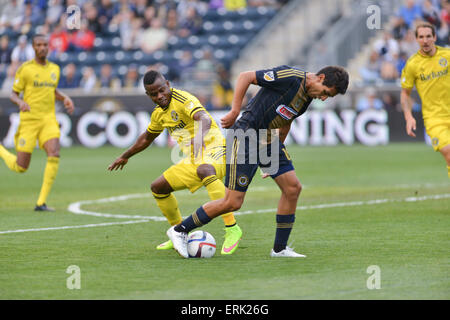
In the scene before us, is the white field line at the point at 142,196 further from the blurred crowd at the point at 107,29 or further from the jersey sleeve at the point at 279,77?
the blurred crowd at the point at 107,29

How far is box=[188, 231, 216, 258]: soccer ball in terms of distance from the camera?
789cm

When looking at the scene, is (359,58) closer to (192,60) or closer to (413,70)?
(192,60)

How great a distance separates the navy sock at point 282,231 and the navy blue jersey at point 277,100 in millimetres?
884

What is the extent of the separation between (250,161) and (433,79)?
12.8ft

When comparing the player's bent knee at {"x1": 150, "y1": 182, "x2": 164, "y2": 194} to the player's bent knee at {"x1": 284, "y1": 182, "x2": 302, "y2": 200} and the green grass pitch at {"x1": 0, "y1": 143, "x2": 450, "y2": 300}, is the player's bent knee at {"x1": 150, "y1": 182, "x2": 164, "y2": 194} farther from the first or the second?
the player's bent knee at {"x1": 284, "y1": 182, "x2": 302, "y2": 200}

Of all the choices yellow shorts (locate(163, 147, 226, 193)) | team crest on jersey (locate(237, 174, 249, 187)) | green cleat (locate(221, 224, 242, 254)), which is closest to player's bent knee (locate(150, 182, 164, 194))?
Answer: yellow shorts (locate(163, 147, 226, 193))

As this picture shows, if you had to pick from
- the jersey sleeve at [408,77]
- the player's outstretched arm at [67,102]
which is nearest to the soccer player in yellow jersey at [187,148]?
the jersey sleeve at [408,77]

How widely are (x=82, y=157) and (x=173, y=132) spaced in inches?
543

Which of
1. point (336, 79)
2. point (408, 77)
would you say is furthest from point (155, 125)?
point (408, 77)

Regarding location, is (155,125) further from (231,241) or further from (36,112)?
(36,112)

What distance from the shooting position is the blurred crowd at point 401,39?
2403 cm

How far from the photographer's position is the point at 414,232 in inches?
365

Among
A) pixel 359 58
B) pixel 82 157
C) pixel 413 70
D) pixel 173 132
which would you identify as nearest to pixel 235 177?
pixel 173 132

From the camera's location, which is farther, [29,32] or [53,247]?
[29,32]
